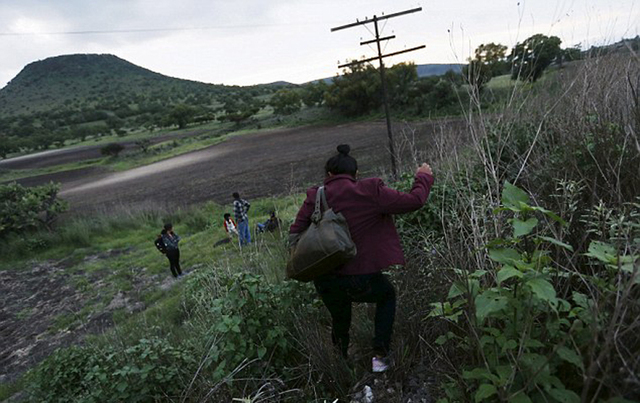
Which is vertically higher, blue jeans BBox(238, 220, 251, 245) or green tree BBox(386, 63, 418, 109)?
green tree BBox(386, 63, 418, 109)

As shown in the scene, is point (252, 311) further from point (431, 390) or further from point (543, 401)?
point (543, 401)

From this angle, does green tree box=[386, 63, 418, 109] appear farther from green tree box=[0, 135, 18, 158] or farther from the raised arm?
green tree box=[0, 135, 18, 158]

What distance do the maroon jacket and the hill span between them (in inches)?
4828

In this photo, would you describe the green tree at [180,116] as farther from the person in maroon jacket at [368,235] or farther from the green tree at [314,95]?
the person in maroon jacket at [368,235]

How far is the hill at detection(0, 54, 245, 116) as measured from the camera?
122562mm

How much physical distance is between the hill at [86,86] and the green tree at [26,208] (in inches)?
4257

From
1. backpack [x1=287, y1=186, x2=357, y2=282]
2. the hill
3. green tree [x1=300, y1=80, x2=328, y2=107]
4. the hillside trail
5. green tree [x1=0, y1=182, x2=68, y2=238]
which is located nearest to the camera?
backpack [x1=287, y1=186, x2=357, y2=282]

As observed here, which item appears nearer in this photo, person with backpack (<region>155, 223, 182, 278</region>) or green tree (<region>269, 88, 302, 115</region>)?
person with backpack (<region>155, 223, 182, 278</region>)

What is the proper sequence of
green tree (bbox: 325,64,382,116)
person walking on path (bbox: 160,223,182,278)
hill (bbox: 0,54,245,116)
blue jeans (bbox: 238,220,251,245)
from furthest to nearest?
1. hill (bbox: 0,54,245,116)
2. green tree (bbox: 325,64,382,116)
3. blue jeans (bbox: 238,220,251,245)
4. person walking on path (bbox: 160,223,182,278)

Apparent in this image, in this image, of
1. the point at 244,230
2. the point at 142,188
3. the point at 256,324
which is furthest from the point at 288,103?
the point at 256,324

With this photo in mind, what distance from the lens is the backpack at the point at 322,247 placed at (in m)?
2.13

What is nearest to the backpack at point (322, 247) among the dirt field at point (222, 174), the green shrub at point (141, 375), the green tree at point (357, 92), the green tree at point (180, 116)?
the green shrub at point (141, 375)

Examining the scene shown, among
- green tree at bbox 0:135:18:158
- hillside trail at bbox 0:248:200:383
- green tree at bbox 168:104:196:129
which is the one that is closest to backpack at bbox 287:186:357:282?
hillside trail at bbox 0:248:200:383

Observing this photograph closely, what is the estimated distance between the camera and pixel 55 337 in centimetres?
704
